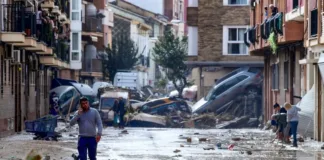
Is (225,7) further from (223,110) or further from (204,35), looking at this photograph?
(223,110)

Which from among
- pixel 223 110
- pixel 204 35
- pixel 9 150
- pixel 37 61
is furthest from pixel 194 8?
pixel 9 150

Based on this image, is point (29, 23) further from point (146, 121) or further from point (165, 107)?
point (165, 107)

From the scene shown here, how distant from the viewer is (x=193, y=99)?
274ft

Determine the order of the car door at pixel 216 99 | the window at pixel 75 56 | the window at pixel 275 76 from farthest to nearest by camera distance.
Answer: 1. the window at pixel 75 56
2. the car door at pixel 216 99
3. the window at pixel 275 76

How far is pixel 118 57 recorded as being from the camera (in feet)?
318

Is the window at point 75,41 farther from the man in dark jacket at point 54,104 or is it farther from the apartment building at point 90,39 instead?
the man in dark jacket at point 54,104

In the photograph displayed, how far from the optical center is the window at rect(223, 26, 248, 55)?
65.3 meters

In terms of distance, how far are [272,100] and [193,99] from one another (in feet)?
105

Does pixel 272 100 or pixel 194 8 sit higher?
pixel 194 8

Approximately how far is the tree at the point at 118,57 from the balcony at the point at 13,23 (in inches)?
2031

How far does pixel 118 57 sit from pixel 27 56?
47.9 metres

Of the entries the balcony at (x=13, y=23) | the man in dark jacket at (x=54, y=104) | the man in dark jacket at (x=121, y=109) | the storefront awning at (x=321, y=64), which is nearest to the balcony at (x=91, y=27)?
the man in dark jacket at (x=54, y=104)

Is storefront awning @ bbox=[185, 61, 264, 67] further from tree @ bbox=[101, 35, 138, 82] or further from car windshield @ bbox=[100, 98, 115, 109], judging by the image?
tree @ bbox=[101, 35, 138, 82]

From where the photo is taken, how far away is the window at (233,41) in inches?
2571
